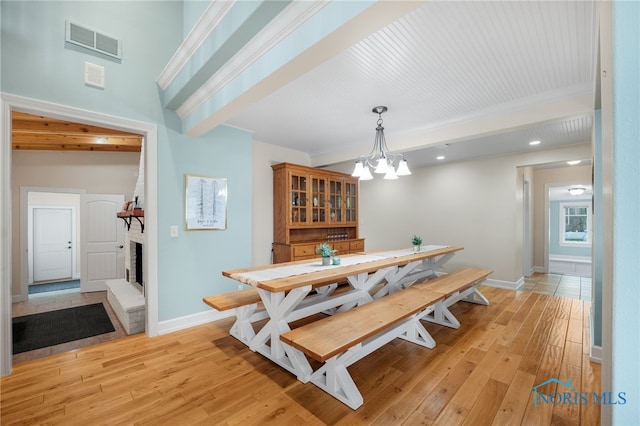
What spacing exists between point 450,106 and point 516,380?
8.36ft

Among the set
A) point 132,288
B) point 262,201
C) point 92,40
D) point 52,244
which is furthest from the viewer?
point 52,244

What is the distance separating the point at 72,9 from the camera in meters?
2.35

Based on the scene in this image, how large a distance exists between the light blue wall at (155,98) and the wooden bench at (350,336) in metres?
1.75

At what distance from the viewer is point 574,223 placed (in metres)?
7.97

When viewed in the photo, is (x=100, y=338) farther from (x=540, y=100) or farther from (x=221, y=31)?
(x=540, y=100)

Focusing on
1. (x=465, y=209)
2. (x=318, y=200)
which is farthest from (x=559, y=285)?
(x=318, y=200)

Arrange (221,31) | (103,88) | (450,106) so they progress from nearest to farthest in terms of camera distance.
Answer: (221,31) < (103,88) < (450,106)

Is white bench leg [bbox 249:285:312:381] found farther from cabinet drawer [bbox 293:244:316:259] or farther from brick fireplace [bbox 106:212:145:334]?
cabinet drawer [bbox 293:244:316:259]

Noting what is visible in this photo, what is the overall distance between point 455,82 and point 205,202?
288 cm

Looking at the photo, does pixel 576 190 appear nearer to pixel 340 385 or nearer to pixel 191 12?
pixel 340 385

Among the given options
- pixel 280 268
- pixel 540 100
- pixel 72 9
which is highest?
pixel 72 9

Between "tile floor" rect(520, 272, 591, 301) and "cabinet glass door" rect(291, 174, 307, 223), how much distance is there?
3.96 meters

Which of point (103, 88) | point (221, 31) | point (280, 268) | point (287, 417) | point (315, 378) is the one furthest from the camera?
point (280, 268)

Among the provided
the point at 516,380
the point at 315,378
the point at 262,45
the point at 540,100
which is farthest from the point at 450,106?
the point at 315,378
